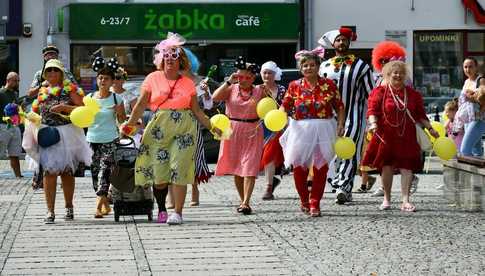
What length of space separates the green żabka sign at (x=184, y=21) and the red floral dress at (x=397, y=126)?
17.4 meters

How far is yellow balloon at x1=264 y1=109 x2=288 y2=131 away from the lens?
11.9 m

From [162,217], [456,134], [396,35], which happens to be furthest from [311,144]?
A: [396,35]

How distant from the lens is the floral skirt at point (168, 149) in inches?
439

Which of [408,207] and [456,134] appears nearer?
[408,207]

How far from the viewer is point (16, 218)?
12.0m

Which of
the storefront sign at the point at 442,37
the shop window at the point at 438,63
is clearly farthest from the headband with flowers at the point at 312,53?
the storefront sign at the point at 442,37

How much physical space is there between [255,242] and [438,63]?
21462mm

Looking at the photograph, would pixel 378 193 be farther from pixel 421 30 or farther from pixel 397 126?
pixel 421 30

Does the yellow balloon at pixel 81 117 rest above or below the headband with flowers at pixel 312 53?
below

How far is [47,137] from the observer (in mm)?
11359

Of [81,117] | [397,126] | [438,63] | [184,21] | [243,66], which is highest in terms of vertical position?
[184,21]

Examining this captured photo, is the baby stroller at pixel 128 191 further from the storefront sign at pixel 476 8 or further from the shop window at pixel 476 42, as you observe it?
the shop window at pixel 476 42

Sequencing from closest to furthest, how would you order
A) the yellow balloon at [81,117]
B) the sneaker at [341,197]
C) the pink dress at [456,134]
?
1. the yellow balloon at [81,117]
2. the sneaker at [341,197]
3. the pink dress at [456,134]

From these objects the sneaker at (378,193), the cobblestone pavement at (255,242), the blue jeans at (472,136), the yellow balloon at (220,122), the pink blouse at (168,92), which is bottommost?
the cobblestone pavement at (255,242)
